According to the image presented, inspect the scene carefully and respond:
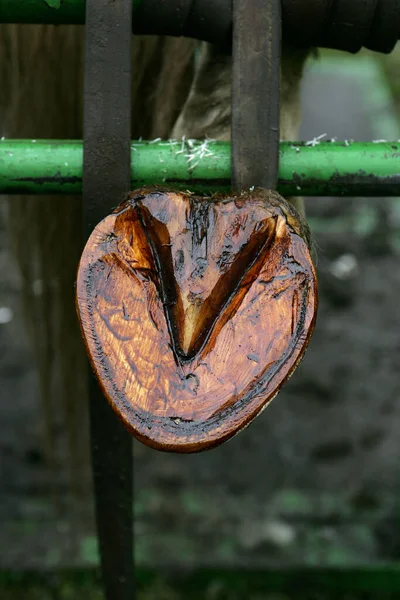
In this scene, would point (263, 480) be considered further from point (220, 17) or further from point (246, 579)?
point (220, 17)

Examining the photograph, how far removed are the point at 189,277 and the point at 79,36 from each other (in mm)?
364

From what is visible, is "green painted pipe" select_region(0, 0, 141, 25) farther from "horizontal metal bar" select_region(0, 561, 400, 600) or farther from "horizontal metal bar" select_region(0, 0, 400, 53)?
"horizontal metal bar" select_region(0, 561, 400, 600)

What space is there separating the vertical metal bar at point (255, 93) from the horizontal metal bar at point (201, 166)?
0.02 m

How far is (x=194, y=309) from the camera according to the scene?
17.7 inches

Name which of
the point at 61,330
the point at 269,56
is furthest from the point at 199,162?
the point at 61,330

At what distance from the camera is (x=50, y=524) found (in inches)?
46.8

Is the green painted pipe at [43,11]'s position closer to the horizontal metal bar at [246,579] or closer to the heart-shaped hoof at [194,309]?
the heart-shaped hoof at [194,309]

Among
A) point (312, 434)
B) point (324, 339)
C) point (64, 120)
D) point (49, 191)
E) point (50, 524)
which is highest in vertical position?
point (64, 120)

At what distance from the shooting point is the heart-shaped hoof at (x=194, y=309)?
0.42 m

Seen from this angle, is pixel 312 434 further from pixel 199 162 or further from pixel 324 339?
pixel 199 162

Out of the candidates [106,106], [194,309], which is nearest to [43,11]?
[106,106]

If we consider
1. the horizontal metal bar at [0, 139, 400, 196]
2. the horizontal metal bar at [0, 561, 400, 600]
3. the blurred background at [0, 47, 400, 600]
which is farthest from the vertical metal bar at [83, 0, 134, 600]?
the horizontal metal bar at [0, 561, 400, 600]

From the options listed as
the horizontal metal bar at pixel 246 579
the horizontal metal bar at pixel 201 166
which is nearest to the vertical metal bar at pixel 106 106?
the horizontal metal bar at pixel 201 166

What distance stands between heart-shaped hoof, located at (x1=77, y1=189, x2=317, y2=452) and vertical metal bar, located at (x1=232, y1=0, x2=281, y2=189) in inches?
1.3
